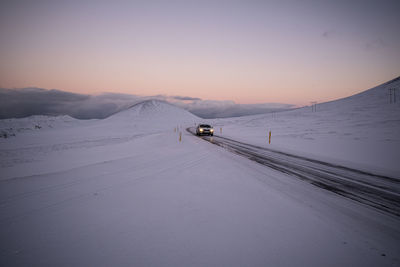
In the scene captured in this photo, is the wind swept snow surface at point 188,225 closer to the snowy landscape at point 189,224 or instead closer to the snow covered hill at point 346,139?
the snowy landscape at point 189,224

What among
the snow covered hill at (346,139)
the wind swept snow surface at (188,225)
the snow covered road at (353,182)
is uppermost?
the snow covered hill at (346,139)

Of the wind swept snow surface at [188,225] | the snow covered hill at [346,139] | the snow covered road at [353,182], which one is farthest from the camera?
the snow covered hill at [346,139]

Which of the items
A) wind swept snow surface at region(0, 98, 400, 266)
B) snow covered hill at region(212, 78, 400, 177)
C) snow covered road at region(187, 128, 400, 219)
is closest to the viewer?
wind swept snow surface at region(0, 98, 400, 266)

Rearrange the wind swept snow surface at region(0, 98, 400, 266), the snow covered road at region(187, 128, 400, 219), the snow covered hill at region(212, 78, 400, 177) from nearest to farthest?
the wind swept snow surface at region(0, 98, 400, 266) < the snow covered road at region(187, 128, 400, 219) < the snow covered hill at region(212, 78, 400, 177)

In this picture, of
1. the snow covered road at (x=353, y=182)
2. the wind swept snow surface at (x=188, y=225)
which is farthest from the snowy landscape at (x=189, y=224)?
the snow covered road at (x=353, y=182)

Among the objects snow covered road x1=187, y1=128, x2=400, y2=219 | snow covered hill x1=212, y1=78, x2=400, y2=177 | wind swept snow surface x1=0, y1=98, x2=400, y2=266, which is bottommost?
wind swept snow surface x1=0, y1=98, x2=400, y2=266

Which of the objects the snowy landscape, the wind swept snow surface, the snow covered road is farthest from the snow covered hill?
the wind swept snow surface

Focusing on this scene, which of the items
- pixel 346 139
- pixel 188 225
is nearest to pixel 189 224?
pixel 188 225

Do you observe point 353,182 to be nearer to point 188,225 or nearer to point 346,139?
point 188,225

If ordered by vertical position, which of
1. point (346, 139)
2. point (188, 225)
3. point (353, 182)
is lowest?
point (188, 225)

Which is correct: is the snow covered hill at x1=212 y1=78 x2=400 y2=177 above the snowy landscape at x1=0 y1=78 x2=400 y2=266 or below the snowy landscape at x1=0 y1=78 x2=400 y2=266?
above

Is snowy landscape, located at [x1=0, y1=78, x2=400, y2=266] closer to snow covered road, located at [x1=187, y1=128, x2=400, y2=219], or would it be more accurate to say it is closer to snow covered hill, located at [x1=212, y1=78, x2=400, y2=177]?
snow covered road, located at [x1=187, y1=128, x2=400, y2=219]

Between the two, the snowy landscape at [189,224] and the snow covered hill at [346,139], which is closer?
the snowy landscape at [189,224]

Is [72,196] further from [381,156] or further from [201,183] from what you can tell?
[381,156]
